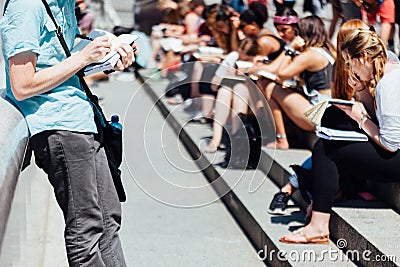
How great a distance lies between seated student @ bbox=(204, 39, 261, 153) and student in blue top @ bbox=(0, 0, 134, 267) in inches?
134

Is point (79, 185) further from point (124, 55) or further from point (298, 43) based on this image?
point (298, 43)

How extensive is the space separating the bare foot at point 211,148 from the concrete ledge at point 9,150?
3.94m

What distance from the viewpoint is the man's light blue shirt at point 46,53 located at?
9.25 ft

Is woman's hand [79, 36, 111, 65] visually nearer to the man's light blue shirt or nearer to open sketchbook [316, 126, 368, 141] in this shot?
the man's light blue shirt

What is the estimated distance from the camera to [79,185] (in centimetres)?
304

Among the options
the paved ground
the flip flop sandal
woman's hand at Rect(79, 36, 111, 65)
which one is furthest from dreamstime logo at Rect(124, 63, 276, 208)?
woman's hand at Rect(79, 36, 111, 65)

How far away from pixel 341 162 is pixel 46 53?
6.93ft

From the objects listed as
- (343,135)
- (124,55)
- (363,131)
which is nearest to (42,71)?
(124,55)

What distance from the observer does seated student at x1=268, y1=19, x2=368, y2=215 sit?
4.68m

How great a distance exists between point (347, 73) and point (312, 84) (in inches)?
57.8

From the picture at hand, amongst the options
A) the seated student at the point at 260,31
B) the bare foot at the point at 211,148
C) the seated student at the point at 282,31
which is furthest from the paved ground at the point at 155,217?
the seated student at the point at 260,31

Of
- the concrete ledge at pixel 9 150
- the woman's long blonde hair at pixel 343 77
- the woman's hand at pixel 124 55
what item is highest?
the woman's hand at pixel 124 55

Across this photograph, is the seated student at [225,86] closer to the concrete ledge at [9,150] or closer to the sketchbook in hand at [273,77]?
the sketchbook in hand at [273,77]

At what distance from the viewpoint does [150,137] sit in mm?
7895
